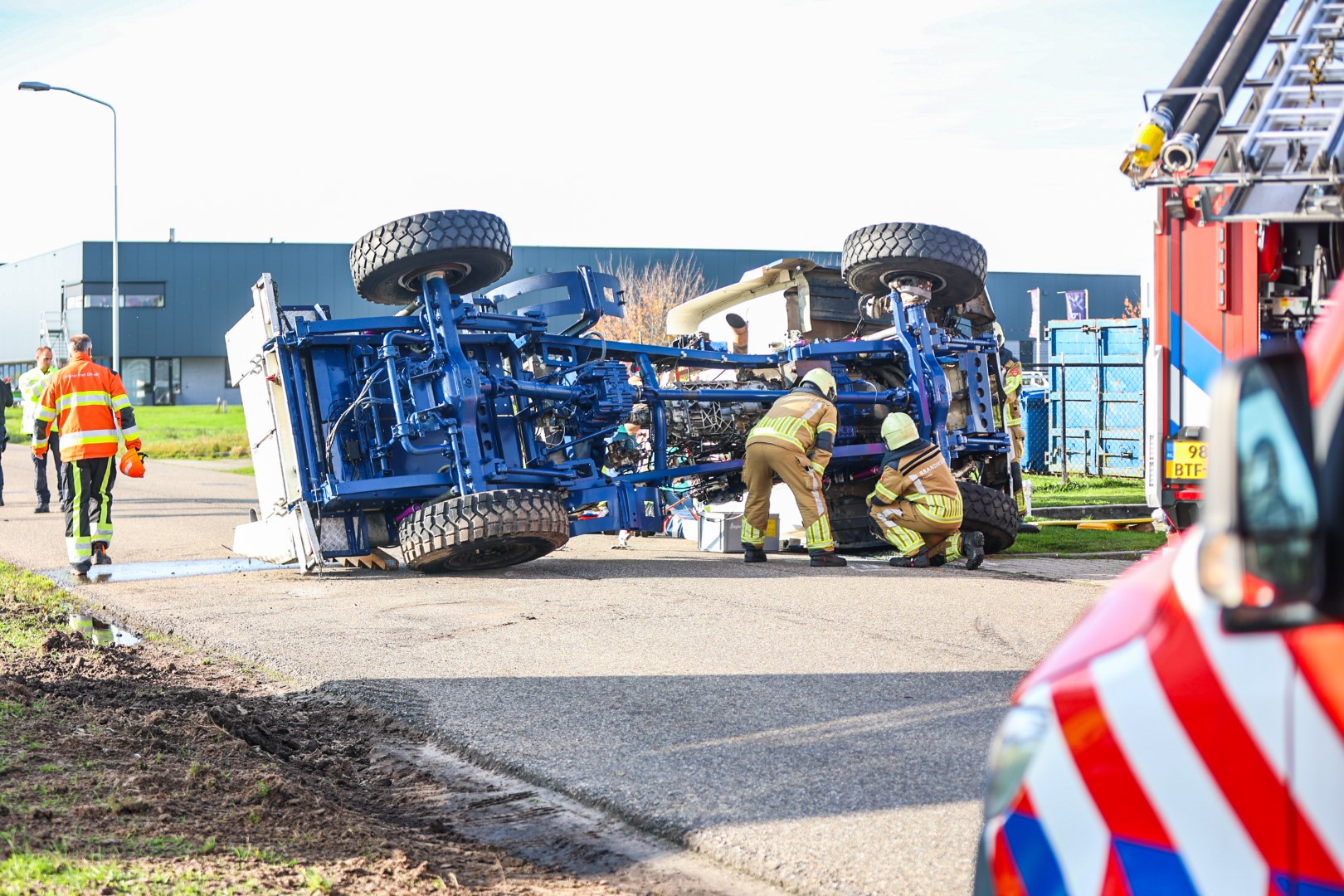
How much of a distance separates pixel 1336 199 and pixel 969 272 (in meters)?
6.49

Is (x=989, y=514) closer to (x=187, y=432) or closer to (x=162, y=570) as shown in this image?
(x=162, y=570)

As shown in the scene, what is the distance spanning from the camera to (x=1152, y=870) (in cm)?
171

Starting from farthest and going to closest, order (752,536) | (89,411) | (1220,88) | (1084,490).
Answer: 1. (1084,490)
2. (752,536)
3. (89,411)
4. (1220,88)

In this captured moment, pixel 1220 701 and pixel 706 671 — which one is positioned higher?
pixel 1220 701

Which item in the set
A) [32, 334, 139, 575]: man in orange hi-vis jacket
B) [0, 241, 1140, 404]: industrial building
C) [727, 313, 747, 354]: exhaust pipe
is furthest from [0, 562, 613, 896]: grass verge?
[0, 241, 1140, 404]: industrial building

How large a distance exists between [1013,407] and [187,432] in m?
27.2

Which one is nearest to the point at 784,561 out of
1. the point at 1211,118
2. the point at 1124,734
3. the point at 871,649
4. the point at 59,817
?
the point at 871,649

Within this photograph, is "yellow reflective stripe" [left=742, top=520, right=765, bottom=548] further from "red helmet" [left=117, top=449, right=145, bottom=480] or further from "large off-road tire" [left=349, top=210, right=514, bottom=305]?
"red helmet" [left=117, top=449, right=145, bottom=480]

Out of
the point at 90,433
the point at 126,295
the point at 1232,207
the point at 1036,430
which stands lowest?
the point at 1036,430

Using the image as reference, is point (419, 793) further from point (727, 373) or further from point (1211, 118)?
point (727, 373)

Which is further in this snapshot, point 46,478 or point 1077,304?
point 1077,304

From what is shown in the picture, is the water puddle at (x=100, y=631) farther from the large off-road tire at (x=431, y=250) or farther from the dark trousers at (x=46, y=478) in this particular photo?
the dark trousers at (x=46, y=478)

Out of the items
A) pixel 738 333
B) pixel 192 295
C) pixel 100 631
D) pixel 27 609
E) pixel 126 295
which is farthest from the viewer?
pixel 192 295

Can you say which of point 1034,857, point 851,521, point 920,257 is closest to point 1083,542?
point 851,521
